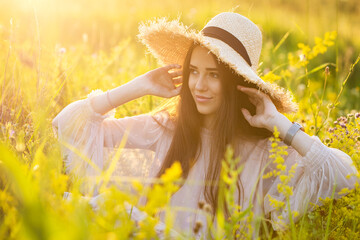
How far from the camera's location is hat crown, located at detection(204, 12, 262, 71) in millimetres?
2688

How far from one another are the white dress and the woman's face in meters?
0.29

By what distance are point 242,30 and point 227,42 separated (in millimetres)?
151

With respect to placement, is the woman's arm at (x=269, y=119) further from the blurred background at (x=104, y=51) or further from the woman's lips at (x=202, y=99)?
the blurred background at (x=104, y=51)

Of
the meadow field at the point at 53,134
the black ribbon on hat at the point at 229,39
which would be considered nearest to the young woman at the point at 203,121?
the black ribbon on hat at the point at 229,39

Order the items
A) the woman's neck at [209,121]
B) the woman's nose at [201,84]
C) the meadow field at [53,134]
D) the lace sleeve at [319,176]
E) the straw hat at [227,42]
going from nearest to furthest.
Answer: the meadow field at [53,134] → the lace sleeve at [319,176] → the straw hat at [227,42] → the woman's nose at [201,84] → the woman's neck at [209,121]

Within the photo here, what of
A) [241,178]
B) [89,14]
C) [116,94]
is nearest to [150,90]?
[116,94]

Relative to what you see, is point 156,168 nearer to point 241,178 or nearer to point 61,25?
point 241,178

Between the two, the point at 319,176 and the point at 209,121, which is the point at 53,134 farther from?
the point at 319,176

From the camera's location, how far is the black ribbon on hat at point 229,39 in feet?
8.66

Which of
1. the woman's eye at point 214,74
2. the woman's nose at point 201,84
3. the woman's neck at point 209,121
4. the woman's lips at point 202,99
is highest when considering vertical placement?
the woman's eye at point 214,74

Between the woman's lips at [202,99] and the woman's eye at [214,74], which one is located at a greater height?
the woman's eye at [214,74]

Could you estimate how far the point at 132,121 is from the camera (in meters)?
2.99

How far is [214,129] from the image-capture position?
2.87 m

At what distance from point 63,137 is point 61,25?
5180 millimetres
